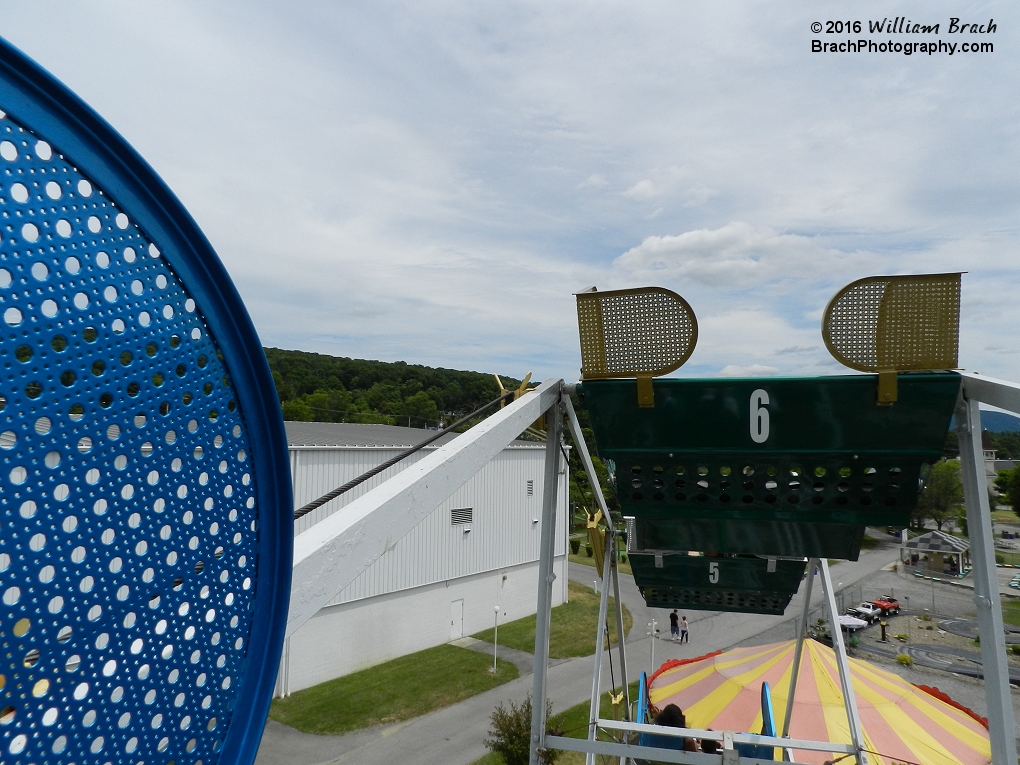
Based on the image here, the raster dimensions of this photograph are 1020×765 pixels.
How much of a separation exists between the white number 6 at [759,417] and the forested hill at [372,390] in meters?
50.2

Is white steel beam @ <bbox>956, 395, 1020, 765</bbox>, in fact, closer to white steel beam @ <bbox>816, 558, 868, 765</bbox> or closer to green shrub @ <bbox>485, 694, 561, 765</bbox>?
white steel beam @ <bbox>816, 558, 868, 765</bbox>

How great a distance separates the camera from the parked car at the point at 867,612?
91.0 ft

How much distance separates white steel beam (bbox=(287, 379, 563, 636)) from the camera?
161 cm

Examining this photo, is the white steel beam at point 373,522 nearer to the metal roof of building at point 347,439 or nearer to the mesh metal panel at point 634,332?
the mesh metal panel at point 634,332

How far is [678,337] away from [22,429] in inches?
99.9

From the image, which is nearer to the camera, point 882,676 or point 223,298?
point 223,298

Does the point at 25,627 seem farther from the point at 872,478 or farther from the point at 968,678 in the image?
the point at 968,678

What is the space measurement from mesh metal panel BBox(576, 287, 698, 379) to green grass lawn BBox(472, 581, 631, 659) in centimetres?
1731

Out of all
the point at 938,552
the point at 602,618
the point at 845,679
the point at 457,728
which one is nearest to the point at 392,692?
the point at 457,728

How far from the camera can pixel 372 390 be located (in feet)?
237

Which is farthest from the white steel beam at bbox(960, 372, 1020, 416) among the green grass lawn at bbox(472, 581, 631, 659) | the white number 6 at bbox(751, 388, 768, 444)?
the green grass lawn at bbox(472, 581, 631, 659)

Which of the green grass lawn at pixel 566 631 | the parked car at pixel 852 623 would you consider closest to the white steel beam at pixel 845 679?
the green grass lawn at pixel 566 631

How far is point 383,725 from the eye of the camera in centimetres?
1456

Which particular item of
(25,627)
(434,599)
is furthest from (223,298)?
(434,599)
